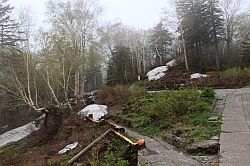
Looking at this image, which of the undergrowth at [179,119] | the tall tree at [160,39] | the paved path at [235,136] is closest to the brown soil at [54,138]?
the undergrowth at [179,119]

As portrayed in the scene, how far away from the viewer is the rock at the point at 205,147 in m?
6.00

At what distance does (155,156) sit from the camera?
625cm

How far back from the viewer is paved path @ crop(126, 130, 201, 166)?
5.63 m

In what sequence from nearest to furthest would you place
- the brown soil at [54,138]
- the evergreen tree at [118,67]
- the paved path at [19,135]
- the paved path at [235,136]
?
1. the paved path at [235,136]
2. the brown soil at [54,138]
3. the paved path at [19,135]
4. the evergreen tree at [118,67]

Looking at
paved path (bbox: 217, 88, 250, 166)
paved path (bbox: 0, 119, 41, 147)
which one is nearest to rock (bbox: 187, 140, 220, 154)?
paved path (bbox: 217, 88, 250, 166)

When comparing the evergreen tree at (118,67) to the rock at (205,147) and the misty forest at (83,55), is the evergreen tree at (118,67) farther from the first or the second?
the rock at (205,147)

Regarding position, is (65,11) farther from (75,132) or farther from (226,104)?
(226,104)

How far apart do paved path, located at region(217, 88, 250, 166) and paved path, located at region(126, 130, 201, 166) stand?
0.64 meters

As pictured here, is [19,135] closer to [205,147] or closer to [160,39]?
[205,147]

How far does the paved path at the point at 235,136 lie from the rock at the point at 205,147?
5.9 inches

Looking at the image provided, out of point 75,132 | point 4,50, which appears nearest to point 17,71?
point 4,50

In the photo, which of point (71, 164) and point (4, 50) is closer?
point (71, 164)

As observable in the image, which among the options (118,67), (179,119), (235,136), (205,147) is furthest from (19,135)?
(118,67)

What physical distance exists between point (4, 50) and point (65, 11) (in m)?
5.59
